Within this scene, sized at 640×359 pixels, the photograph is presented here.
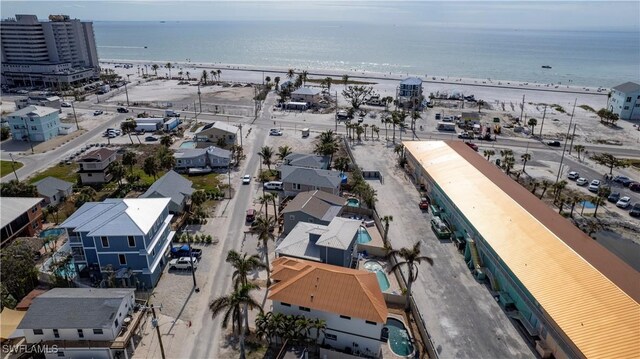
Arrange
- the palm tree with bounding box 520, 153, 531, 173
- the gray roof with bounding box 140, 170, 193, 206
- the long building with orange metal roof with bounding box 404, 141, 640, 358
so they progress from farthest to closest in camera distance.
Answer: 1. the palm tree with bounding box 520, 153, 531, 173
2. the gray roof with bounding box 140, 170, 193, 206
3. the long building with orange metal roof with bounding box 404, 141, 640, 358

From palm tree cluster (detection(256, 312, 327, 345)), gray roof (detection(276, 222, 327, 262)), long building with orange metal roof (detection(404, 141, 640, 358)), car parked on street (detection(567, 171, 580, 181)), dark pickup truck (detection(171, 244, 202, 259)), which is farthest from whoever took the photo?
car parked on street (detection(567, 171, 580, 181))

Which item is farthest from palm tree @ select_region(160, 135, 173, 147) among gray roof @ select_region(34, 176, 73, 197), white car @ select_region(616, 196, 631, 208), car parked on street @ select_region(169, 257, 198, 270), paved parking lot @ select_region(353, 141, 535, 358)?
white car @ select_region(616, 196, 631, 208)

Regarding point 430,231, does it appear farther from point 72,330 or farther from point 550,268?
point 72,330

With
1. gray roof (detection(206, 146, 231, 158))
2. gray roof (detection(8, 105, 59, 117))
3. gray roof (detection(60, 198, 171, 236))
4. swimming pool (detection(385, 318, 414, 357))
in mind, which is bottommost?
swimming pool (detection(385, 318, 414, 357))

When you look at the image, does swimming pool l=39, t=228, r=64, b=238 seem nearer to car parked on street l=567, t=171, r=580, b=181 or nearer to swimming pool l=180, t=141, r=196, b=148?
swimming pool l=180, t=141, r=196, b=148

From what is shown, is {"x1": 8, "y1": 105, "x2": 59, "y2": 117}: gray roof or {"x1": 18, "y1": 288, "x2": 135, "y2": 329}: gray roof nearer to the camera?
{"x1": 18, "y1": 288, "x2": 135, "y2": 329}: gray roof

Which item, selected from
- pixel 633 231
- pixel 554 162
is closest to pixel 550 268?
pixel 633 231
